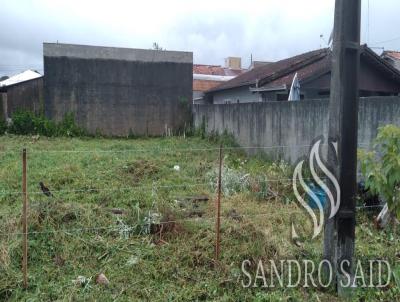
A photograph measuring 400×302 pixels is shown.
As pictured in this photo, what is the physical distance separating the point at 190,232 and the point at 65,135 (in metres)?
9.61

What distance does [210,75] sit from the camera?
953 inches

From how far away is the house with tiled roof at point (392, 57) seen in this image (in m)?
15.3

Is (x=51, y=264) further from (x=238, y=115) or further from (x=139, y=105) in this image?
(x=139, y=105)

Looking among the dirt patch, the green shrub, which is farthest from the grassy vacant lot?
the green shrub

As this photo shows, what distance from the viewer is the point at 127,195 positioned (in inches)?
197

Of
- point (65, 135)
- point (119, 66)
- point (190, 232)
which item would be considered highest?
point (119, 66)

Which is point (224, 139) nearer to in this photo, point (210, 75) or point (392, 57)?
point (392, 57)

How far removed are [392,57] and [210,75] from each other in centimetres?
1109

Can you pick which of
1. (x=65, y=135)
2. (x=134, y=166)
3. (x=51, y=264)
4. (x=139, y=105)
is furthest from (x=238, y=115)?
(x=51, y=264)

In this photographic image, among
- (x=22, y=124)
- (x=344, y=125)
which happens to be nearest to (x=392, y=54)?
(x=22, y=124)

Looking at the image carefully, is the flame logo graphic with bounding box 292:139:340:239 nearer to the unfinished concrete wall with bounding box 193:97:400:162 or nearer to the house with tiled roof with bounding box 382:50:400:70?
the unfinished concrete wall with bounding box 193:97:400:162

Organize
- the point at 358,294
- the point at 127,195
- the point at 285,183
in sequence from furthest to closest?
the point at 285,183 → the point at 127,195 → the point at 358,294

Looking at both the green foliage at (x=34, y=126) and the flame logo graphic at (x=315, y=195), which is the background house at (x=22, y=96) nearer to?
the green foliage at (x=34, y=126)

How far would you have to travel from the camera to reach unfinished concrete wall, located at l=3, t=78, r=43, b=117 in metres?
12.6
